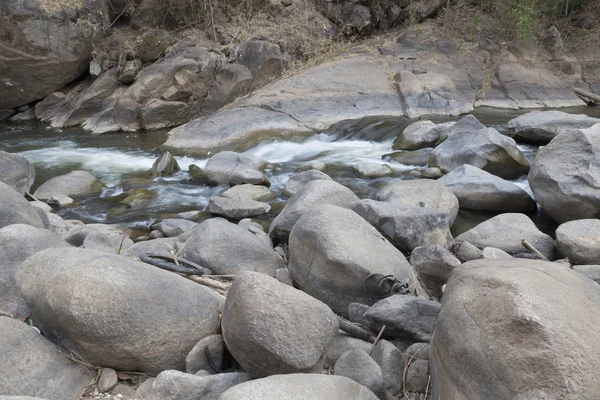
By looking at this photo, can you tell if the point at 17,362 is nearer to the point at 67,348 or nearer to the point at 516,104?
the point at 67,348

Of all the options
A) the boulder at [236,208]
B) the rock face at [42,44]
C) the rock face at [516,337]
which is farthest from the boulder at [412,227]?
the rock face at [42,44]

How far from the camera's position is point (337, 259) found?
11.3 feet

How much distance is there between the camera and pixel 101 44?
48.7ft

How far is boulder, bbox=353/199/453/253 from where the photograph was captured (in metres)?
4.86

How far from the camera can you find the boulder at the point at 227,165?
867 cm

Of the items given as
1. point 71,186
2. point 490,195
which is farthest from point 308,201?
point 71,186

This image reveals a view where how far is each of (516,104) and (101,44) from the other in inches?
427

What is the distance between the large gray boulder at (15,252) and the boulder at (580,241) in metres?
4.21

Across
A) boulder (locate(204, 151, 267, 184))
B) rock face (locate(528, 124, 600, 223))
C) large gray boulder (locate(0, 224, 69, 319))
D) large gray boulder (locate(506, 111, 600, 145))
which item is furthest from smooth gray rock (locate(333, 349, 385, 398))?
large gray boulder (locate(506, 111, 600, 145))

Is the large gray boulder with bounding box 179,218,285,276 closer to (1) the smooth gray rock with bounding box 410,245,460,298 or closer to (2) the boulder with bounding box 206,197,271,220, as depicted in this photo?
(1) the smooth gray rock with bounding box 410,245,460,298

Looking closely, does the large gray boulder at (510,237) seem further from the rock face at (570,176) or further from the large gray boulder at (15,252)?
the large gray boulder at (15,252)

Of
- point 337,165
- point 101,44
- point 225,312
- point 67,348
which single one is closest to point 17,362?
point 67,348

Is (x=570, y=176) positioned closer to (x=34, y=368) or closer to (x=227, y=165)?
(x=227, y=165)

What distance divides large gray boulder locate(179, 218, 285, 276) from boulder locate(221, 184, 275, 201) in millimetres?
3378
